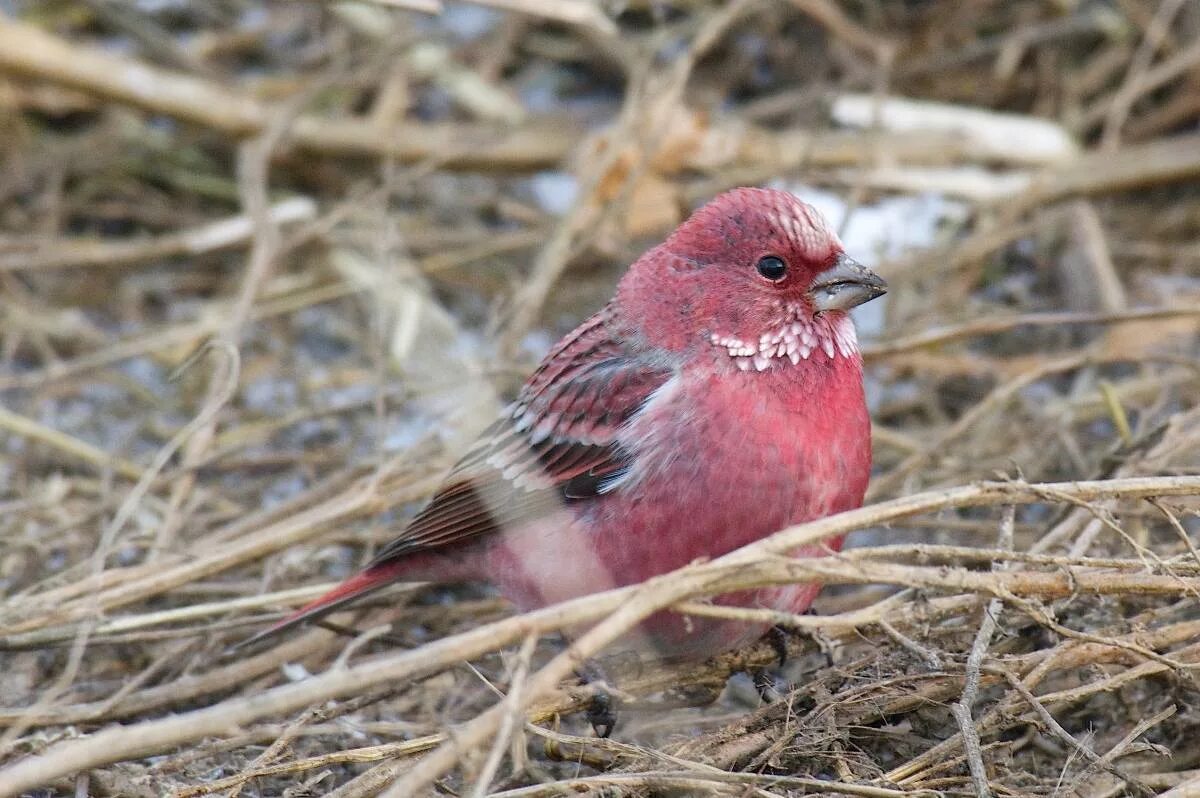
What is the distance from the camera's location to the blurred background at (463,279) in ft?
13.4

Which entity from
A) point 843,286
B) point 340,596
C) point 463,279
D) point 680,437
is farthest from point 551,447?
point 463,279

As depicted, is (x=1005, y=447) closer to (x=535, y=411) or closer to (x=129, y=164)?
(x=535, y=411)

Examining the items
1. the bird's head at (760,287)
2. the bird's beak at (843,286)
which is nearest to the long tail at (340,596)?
the bird's head at (760,287)

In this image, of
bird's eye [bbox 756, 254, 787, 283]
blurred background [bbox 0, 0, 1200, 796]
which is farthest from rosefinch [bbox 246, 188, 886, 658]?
blurred background [bbox 0, 0, 1200, 796]

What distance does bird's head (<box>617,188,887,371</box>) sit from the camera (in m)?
3.81

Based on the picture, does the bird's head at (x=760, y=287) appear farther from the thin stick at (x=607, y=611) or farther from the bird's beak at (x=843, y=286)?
the thin stick at (x=607, y=611)

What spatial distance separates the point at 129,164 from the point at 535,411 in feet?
11.2

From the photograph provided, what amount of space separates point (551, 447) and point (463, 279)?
2533 millimetres

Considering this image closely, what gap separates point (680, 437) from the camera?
3.61 metres

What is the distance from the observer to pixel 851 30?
267 inches

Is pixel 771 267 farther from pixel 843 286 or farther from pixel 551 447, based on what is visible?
pixel 551 447

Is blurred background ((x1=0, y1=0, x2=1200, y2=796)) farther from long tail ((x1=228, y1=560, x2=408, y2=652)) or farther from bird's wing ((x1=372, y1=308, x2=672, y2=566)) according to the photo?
bird's wing ((x1=372, y1=308, x2=672, y2=566))

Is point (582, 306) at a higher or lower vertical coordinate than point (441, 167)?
lower

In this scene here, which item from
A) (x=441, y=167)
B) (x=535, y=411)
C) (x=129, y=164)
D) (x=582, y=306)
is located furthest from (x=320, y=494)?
(x=129, y=164)
